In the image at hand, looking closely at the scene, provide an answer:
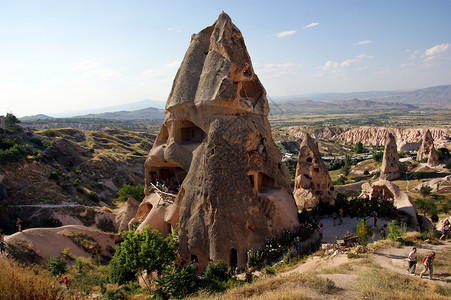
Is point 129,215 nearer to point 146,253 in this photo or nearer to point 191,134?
point 191,134

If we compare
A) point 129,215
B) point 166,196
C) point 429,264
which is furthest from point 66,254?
point 429,264

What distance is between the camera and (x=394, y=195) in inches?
951

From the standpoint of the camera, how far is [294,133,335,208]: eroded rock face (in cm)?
2672

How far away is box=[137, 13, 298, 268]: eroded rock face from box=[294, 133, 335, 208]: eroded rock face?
23.5 feet

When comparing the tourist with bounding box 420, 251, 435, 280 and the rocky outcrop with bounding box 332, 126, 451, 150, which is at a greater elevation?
the tourist with bounding box 420, 251, 435, 280

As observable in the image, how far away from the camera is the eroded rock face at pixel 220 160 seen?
15.8 meters

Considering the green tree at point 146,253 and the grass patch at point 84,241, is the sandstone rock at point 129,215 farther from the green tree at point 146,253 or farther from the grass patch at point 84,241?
the green tree at point 146,253

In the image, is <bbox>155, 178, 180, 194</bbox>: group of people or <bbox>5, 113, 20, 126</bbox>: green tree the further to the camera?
<bbox>5, 113, 20, 126</bbox>: green tree

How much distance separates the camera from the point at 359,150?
3767 inches

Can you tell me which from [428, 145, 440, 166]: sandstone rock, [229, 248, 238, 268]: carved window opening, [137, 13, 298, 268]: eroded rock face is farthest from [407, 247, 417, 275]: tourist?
[428, 145, 440, 166]: sandstone rock

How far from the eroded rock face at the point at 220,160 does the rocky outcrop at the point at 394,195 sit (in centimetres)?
885

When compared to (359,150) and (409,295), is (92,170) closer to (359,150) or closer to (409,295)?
(409,295)

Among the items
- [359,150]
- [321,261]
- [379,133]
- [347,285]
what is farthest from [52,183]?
[379,133]

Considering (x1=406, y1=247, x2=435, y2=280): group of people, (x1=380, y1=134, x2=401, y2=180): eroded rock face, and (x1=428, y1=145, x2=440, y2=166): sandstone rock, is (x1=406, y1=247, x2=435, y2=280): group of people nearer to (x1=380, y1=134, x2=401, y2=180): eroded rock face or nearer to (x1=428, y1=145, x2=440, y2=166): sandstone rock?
(x1=380, y1=134, x2=401, y2=180): eroded rock face
